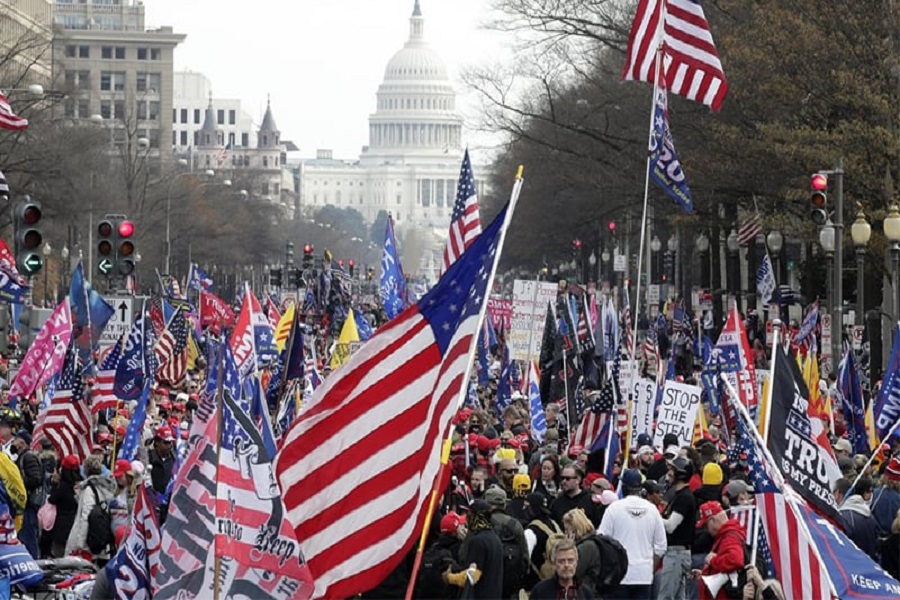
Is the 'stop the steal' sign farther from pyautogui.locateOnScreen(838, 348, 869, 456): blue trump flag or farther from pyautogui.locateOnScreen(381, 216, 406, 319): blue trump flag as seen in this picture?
pyautogui.locateOnScreen(381, 216, 406, 319): blue trump flag

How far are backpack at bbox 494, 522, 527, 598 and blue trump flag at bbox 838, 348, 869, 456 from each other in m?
7.51

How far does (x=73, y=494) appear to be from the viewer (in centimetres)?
1719

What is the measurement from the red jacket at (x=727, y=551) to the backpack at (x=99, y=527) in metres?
4.85

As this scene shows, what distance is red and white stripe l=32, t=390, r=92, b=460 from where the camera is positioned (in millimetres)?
19094

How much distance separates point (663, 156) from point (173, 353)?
1164cm

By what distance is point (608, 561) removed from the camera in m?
13.0

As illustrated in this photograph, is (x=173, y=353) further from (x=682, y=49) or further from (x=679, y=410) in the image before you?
(x=679, y=410)

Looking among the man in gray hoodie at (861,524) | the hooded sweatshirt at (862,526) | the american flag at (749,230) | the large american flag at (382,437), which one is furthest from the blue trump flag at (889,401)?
the american flag at (749,230)

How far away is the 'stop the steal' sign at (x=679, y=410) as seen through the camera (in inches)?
762

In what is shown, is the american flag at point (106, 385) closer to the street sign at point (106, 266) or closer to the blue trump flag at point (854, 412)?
the street sign at point (106, 266)

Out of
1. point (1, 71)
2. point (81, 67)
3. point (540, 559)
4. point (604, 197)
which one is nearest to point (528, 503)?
point (540, 559)

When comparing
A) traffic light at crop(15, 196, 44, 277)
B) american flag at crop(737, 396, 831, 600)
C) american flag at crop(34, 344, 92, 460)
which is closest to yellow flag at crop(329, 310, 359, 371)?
traffic light at crop(15, 196, 44, 277)

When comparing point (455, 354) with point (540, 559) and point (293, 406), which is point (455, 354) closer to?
point (540, 559)

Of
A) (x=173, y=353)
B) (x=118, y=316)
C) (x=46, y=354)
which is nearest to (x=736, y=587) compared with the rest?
(x=46, y=354)
